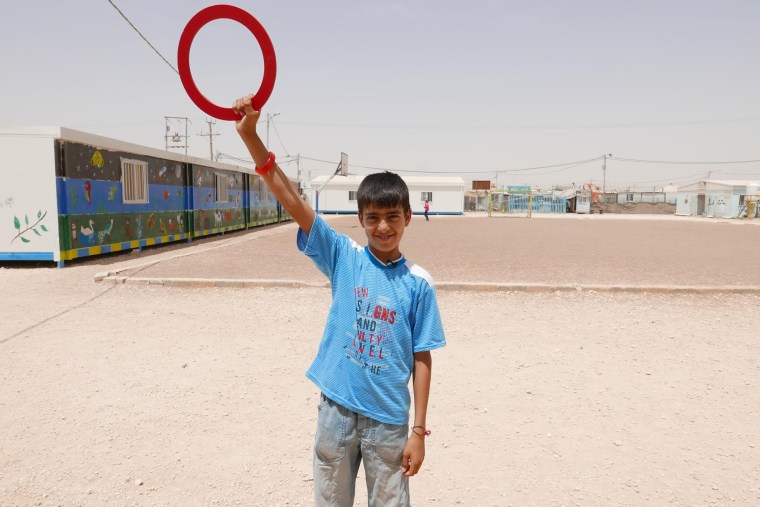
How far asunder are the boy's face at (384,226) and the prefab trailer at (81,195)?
11.7 meters

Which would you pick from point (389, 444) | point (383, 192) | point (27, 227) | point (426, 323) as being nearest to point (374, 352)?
point (426, 323)

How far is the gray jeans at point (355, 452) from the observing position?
1944 millimetres

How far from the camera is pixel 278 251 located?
15047 mm

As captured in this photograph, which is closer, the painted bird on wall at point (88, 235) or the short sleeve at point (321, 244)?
the short sleeve at point (321, 244)

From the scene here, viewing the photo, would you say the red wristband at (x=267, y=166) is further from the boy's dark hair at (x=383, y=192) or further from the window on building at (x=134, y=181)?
the window on building at (x=134, y=181)

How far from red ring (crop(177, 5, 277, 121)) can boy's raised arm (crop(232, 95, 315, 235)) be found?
278 millimetres

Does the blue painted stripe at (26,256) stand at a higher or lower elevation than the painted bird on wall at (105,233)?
lower

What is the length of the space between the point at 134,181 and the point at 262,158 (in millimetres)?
14469

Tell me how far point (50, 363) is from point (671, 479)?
5.26 m

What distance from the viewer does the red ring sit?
2248 millimetres

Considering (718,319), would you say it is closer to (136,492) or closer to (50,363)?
(136,492)

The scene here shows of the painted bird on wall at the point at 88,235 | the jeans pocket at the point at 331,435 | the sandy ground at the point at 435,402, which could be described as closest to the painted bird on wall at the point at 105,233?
the painted bird on wall at the point at 88,235

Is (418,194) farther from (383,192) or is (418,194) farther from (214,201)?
(383,192)

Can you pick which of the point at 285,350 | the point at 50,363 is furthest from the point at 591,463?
the point at 50,363
